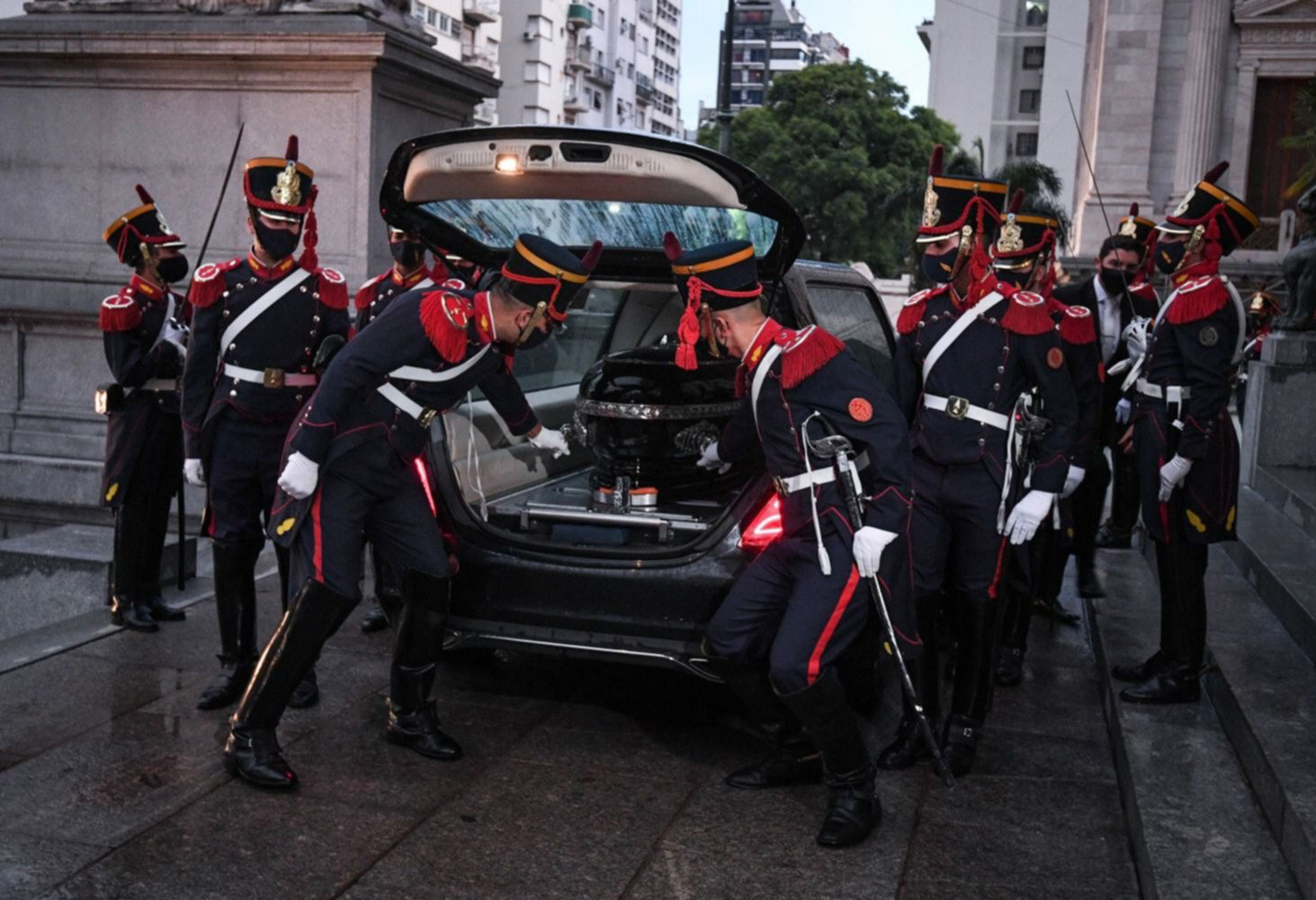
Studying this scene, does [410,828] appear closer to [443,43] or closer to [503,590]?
[503,590]

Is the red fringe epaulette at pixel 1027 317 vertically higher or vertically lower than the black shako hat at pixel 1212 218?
lower

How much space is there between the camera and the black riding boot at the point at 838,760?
4770 millimetres

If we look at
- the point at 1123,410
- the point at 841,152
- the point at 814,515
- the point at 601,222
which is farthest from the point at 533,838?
the point at 841,152

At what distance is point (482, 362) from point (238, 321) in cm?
121

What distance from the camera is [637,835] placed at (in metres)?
4.78

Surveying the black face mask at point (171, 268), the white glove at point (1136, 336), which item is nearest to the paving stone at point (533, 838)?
the black face mask at point (171, 268)

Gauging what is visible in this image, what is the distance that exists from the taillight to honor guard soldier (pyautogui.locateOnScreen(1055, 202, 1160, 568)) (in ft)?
11.3

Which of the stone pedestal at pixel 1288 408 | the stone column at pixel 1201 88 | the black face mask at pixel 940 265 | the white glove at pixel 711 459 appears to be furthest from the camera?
the stone column at pixel 1201 88

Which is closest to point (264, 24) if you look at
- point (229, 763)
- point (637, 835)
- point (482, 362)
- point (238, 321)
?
point (238, 321)

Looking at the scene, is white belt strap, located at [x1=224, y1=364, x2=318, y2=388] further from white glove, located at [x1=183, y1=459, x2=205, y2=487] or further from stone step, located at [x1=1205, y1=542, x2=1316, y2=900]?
stone step, located at [x1=1205, y1=542, x2=1316, y2=900]

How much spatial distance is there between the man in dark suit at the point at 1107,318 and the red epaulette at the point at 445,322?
14.0 ft

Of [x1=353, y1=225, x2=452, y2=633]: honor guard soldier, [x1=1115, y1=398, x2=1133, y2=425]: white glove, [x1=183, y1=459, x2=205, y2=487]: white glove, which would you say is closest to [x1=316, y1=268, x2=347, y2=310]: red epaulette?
[x1=183, y1=459, x2=205, y2=487]: white glove

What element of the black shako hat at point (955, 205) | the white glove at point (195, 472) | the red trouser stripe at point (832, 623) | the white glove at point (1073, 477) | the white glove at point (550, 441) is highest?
the black shako hat at point (955, 205)

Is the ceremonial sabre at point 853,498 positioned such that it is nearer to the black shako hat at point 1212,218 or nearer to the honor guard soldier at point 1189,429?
the honor guard soldier at point 1189,429
